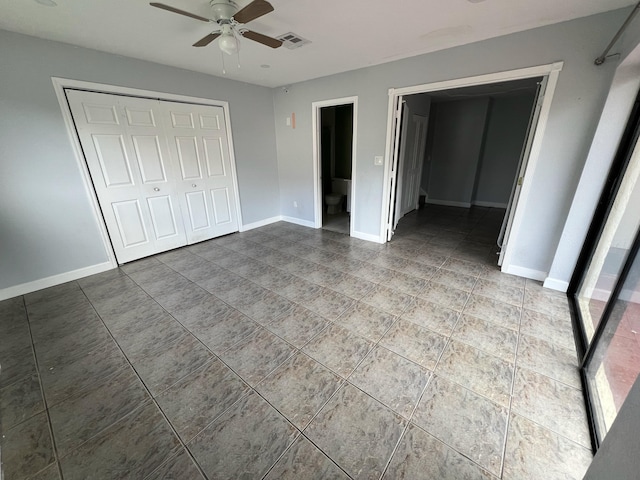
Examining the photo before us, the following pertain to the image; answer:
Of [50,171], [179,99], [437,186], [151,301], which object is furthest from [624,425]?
[437,186]

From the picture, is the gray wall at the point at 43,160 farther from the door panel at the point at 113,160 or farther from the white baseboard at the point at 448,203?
the white baseboard at the point at 448,203

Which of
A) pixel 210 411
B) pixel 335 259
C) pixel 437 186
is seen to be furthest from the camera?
pixel 437 186

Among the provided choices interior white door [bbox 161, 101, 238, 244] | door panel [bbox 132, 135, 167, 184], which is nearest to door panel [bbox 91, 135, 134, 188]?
door panel [bbox 132, 135, 167, 184]

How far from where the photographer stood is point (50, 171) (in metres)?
2.61

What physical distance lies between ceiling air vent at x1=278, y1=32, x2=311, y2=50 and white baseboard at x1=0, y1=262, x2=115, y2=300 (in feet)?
10.9

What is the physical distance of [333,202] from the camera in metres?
5.54

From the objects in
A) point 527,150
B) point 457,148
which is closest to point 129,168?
point 527,150

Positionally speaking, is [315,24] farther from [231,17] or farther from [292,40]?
[231,17]

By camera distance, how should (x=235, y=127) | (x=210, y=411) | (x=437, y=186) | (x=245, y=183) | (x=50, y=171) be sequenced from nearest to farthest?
(x=210, y=411) → (x=50, y=171) → (x=235, y=127) → (x=245, y=183) → (x=437, y=186)

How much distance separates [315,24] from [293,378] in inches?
113

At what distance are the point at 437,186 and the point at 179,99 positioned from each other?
5.79 m

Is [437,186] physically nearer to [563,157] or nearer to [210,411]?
[563,157]

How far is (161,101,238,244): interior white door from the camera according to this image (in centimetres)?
351

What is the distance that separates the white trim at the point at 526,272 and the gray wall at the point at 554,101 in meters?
0.03
